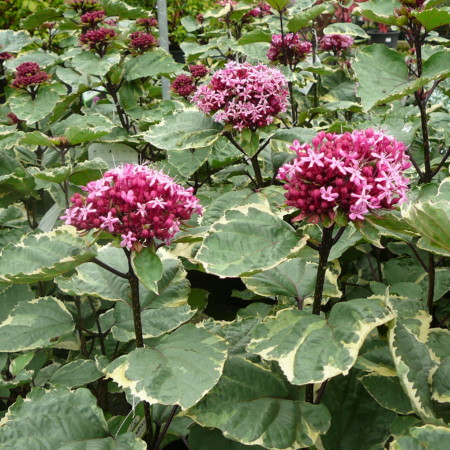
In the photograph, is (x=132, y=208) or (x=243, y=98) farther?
(x=243, y=98)

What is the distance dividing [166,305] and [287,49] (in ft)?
5.63

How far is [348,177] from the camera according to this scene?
1084 mm

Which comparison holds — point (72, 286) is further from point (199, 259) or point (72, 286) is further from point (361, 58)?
point (361, 58)

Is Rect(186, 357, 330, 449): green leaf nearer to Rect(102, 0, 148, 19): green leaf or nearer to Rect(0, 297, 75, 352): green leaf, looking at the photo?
Rect(0, 297, 75, 352): green leaf

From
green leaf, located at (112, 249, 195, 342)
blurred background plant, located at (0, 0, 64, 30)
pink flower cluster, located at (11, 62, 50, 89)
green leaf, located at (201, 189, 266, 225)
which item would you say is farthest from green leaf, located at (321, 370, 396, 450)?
blurred background plant, located at (0, 0, 64, 30)

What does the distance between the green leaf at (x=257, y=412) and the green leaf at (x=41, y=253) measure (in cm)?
45

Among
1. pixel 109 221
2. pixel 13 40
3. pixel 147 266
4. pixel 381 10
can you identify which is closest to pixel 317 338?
pixel 147 266

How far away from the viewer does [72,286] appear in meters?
1.47

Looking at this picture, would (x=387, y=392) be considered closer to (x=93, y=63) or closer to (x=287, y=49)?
Answer: (x=287, y=49)

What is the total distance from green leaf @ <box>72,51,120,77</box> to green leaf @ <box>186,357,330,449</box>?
1.68 metres

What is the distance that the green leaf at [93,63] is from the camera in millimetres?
2449

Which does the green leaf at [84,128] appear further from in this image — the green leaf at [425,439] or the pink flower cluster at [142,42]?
the green leaf at [425,439]

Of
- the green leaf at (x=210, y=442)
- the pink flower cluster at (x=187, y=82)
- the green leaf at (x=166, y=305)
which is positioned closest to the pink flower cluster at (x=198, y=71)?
the pink flower cluster at (x=187, y=82)

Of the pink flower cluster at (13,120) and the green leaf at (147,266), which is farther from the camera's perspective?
the pink flower cluster at (13,120)
